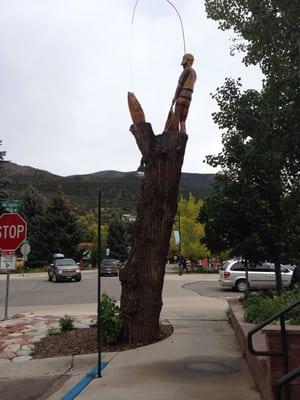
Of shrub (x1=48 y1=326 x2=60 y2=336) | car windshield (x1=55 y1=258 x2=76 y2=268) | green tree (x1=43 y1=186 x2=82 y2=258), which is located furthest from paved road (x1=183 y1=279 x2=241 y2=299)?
green tree (x1=43 y1=186 x2=82 y2=258)

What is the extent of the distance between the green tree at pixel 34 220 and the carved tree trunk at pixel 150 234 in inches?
1881

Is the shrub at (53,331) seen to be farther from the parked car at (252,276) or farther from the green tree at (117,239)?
the green tree at (117,239)

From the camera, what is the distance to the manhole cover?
7.57 meters

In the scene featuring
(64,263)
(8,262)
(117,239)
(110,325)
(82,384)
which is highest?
(117,239)

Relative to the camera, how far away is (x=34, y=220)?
190 feet

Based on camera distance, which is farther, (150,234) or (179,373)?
(150,234)

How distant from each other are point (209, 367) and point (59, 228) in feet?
164

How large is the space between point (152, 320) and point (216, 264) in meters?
53.6

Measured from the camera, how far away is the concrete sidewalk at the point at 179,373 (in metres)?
6.41

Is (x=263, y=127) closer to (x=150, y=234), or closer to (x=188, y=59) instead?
(x=188, y=59)

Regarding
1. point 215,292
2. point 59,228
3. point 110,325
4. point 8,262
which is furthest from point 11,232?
point 59,228

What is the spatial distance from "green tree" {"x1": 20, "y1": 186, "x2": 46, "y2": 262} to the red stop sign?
41363 mm

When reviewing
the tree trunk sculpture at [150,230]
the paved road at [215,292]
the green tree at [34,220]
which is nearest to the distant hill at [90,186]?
the green tree at [34,220]

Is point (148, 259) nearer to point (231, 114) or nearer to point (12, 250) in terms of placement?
point (231, 114)
